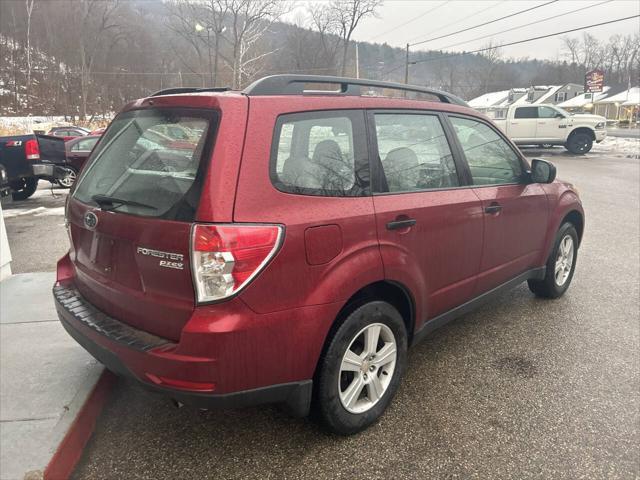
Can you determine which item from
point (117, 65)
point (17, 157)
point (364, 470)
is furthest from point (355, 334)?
point (117, 65)

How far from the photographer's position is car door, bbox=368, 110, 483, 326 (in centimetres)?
260

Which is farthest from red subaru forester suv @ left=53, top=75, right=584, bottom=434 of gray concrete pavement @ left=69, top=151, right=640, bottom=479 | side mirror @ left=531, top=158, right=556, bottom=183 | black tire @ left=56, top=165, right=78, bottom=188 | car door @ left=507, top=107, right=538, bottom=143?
car door @ left=507, top=107, right=538, bottom=143

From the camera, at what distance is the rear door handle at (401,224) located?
8.37 ft

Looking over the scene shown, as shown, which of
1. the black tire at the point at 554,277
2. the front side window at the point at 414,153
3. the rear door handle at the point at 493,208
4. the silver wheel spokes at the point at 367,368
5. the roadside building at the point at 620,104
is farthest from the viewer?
the roadside building at the point at 620,104

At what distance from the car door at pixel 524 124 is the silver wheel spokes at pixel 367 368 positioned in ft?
Answer: 65.4

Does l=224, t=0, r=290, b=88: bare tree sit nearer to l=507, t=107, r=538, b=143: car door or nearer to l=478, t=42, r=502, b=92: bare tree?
l=507, t=107, r=538, b=143: car door

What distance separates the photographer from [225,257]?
1.95 m

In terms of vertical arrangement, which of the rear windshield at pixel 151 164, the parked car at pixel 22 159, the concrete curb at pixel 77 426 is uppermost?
the rear windshield at pixel 151 164

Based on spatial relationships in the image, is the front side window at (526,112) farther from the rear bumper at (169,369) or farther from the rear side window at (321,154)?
the rear bumper at (169,369)

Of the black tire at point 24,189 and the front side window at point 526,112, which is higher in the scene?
the front side window at point 526,112

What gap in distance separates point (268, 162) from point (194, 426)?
1.56 meters

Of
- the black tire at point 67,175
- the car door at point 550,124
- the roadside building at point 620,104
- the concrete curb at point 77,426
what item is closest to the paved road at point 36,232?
the black tire at point 67,175

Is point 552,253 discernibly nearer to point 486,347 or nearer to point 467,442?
point 486,347

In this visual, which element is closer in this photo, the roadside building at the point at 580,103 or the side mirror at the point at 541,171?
the side mirror at the point at 541,171
